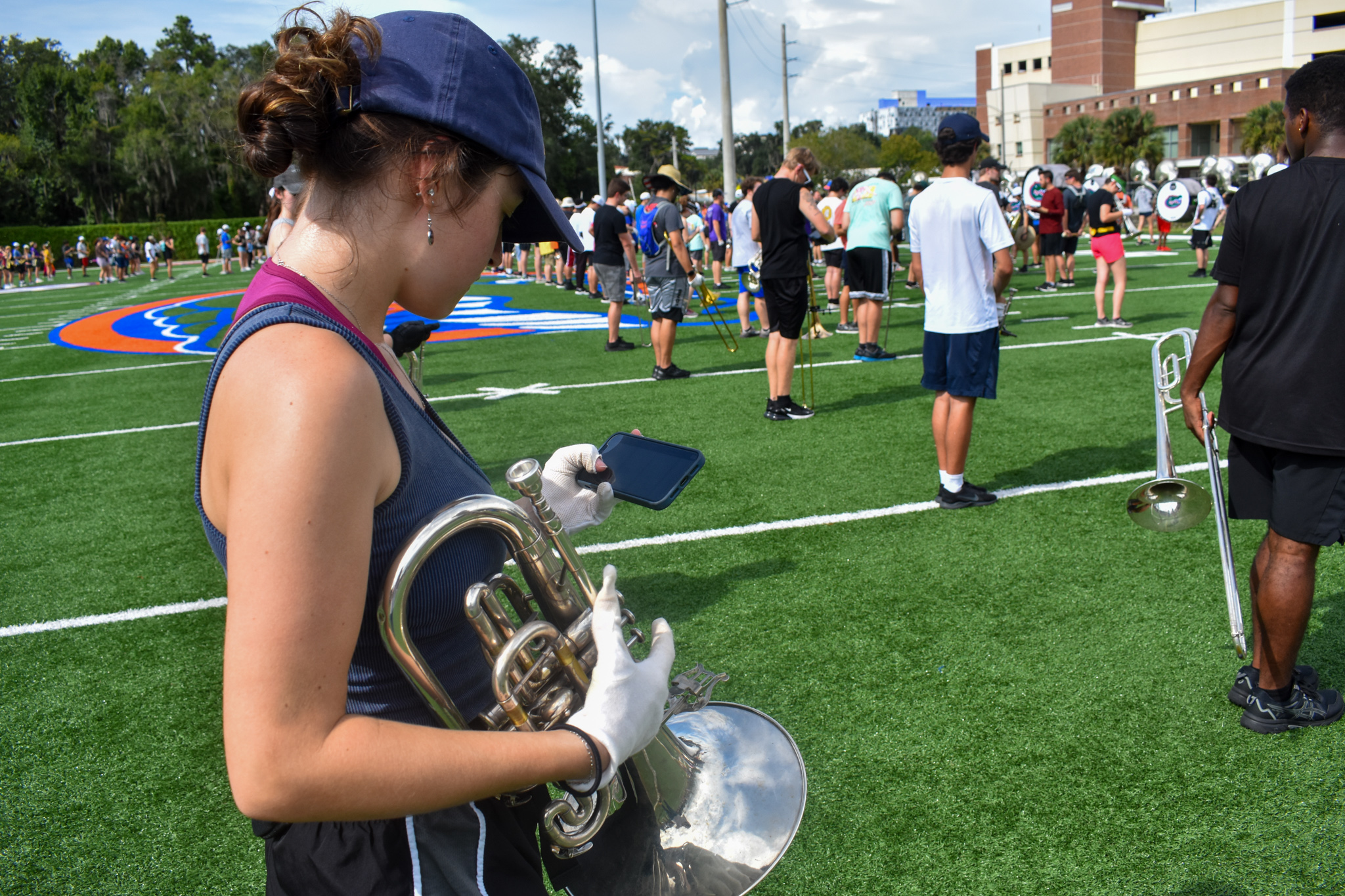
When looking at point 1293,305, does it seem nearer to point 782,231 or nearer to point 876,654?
point 876,654

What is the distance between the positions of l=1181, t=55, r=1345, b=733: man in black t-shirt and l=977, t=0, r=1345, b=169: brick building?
87.9 m

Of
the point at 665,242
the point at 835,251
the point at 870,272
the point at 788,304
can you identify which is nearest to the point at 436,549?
the point at 788,304

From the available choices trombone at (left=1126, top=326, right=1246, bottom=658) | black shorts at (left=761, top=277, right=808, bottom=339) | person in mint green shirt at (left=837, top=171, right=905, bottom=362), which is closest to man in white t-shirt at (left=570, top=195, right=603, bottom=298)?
person in mint green shirt at (left=837, top=171, right=905, bottom=362)

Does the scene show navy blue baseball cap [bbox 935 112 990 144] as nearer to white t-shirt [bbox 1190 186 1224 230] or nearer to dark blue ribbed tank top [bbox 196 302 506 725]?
dark blue ribbed tank top [bbox 196 302 506 725]

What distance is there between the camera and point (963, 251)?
537cm

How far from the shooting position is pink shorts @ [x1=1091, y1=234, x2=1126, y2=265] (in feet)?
36.7

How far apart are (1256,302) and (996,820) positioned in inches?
77.5

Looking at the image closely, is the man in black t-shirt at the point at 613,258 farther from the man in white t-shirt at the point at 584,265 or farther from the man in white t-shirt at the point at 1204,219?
the man in white t-shirt at the point at 1204,219

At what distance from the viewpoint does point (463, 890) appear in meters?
1.20

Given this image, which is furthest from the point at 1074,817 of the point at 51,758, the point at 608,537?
the point at 51,758

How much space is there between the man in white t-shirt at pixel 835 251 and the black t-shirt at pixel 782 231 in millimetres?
5247

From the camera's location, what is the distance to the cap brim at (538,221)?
122 cm

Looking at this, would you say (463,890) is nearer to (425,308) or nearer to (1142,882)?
(425,308)

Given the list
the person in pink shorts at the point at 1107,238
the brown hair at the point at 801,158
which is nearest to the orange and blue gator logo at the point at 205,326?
the brown hair at the point at 801,158
